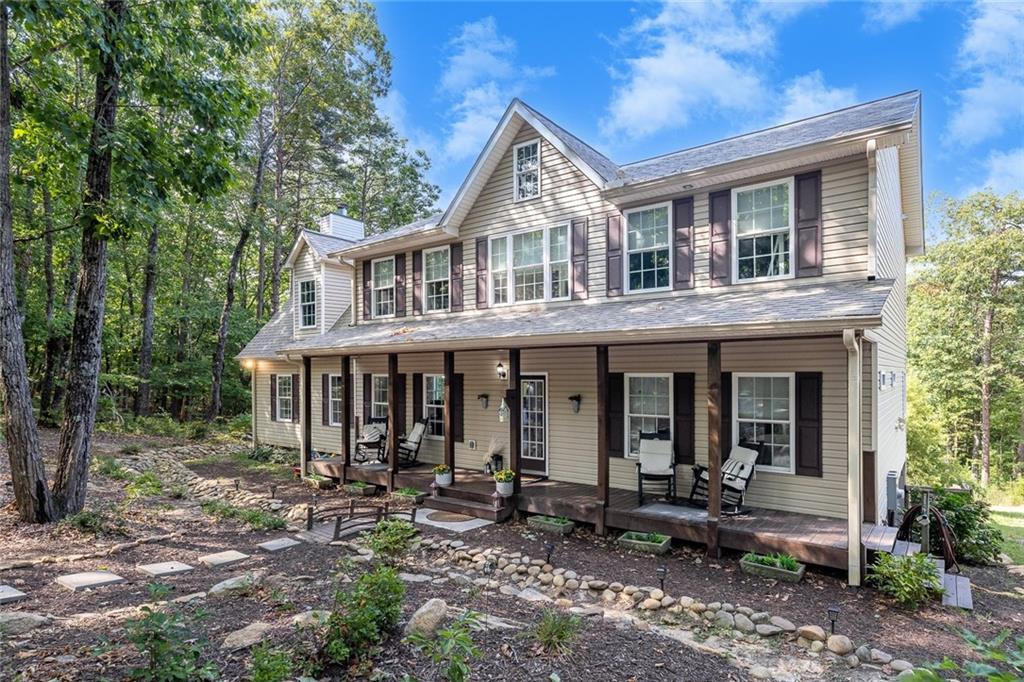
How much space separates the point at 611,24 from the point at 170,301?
22.2 meters

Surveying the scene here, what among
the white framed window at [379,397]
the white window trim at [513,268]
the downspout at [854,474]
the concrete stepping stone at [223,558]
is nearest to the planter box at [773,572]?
the downspout at [854,474]

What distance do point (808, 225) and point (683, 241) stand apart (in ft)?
5.92

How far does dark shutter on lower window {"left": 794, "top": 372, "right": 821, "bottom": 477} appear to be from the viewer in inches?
288

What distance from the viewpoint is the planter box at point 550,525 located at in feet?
26.0

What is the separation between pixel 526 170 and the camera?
34.6 ft

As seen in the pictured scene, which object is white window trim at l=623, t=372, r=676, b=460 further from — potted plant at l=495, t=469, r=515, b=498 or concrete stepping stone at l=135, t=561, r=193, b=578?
concrete stepping stone at l=135, t=561, r=193, b=578

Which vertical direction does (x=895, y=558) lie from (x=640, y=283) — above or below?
below

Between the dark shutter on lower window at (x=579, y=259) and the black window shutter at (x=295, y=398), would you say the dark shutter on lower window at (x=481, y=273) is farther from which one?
the black window shutter at (x=295, y=398)

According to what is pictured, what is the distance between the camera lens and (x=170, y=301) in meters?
23.8

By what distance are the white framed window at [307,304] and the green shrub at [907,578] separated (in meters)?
12.9

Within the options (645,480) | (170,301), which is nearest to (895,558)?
(645,480)

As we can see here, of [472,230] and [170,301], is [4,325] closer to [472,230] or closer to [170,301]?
[472,230]

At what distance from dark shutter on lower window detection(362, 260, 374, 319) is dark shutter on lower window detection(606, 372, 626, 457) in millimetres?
6739

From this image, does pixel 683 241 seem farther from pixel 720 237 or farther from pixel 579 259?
pixel 579 259
